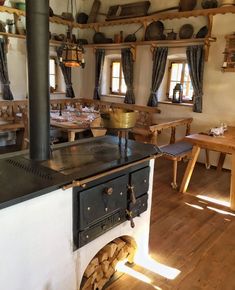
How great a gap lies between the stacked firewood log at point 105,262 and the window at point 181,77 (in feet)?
11.0

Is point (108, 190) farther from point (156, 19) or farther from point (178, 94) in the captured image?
point (156, 19)

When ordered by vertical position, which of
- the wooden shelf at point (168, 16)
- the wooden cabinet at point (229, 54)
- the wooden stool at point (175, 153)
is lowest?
the wooden stool at point (175, 153)

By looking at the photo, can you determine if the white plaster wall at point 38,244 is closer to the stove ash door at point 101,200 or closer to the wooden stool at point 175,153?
the stove ash door at point 101,200

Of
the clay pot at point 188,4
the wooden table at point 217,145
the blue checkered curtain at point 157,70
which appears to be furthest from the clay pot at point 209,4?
the wooden table at point 217,145

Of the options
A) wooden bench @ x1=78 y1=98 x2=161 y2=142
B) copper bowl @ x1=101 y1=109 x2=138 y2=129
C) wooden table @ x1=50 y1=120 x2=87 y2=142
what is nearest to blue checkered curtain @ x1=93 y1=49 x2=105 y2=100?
wooden bench @ x1=78 y1=98 x2=161 y2=142

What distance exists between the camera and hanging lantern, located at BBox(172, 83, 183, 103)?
4531mm

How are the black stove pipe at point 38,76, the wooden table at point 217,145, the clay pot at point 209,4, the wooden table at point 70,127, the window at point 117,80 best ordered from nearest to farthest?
the black stove pipe at point 38,76
the wooden table at point 217,145
the wooden table at point 70,127
the clay pot at point 209,4
the window at point 117,80

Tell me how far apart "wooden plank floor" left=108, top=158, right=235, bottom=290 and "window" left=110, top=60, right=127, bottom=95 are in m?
2.63

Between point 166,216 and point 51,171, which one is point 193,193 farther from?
point 51,171

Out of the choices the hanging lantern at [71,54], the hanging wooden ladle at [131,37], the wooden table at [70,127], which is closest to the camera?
the hanging lantern at [71,54]

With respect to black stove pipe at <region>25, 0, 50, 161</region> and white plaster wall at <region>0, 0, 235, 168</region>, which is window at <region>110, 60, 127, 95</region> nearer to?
white plaster wall at <region>0, 0, 235, 168</region>

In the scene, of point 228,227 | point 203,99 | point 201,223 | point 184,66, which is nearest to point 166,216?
point 201,223

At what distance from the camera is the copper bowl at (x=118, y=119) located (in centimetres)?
173

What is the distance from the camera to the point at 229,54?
3949 mm
